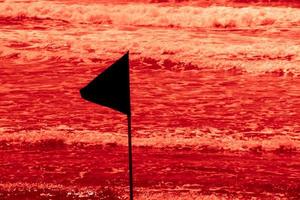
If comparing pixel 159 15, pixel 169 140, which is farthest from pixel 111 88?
pixel 159 15

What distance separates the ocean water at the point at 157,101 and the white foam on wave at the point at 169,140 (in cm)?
3

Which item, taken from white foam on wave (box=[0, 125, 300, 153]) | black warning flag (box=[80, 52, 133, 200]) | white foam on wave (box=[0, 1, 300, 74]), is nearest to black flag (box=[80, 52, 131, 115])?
black warning flag (box=[80, 52, 133, 200])

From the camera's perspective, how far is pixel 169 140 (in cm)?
844

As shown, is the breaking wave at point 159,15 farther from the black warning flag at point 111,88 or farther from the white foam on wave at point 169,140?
the black warning flag at point 111,88

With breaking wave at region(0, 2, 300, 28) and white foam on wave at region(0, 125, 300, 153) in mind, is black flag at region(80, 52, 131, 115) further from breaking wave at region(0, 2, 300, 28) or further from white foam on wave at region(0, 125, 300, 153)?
breaking wave at region(0, 2, 300, 28)

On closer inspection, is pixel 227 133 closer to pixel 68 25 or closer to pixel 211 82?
pixel 211 82

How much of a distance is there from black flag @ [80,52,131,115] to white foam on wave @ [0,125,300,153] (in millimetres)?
4024

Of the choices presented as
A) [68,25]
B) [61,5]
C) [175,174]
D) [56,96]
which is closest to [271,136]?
[175,174]

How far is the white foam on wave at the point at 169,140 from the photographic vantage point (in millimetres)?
8164

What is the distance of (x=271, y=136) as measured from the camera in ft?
28.3

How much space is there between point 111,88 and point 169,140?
4.35 m

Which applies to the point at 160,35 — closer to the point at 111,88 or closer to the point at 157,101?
the point at 157,101

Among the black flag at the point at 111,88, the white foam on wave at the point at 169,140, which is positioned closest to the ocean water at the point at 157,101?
the white foam on wave at the point at 169,140

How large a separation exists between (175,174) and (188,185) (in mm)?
398
